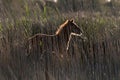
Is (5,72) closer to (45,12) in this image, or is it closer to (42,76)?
(42,76)

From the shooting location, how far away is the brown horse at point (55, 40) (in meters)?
5.69

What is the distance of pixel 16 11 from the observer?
678 centimetres

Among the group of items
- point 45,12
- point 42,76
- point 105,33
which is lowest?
point 42,76

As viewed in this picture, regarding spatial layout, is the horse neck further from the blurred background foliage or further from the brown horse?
the blurred background foliage

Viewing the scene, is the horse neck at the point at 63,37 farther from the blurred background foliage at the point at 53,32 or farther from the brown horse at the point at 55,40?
the blurred background foliage at the point at 53,32

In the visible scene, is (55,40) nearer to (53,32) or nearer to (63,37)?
(63,37)

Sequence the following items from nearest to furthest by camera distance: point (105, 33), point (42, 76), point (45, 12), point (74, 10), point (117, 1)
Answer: point (42, 76)
point (105, 33)
point (45, 12)
point (74, 10)
point (117, 1)

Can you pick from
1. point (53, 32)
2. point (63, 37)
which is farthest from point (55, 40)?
point (53, 32)

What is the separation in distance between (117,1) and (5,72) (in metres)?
3.29

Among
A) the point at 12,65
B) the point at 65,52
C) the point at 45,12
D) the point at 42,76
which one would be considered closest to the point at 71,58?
the point at 65,52

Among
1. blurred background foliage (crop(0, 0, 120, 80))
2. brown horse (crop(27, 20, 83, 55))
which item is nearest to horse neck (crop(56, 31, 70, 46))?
brown horse (crop(27, 20, 83, 55))

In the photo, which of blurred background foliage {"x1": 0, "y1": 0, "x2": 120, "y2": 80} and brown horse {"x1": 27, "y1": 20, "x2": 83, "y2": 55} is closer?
blurred background foliage {"x1": 0, "y1": 0, "x2": 120, "y2": 80}

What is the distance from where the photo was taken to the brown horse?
5691 millimetres

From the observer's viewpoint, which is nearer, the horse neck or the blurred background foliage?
the blurred background foliage
